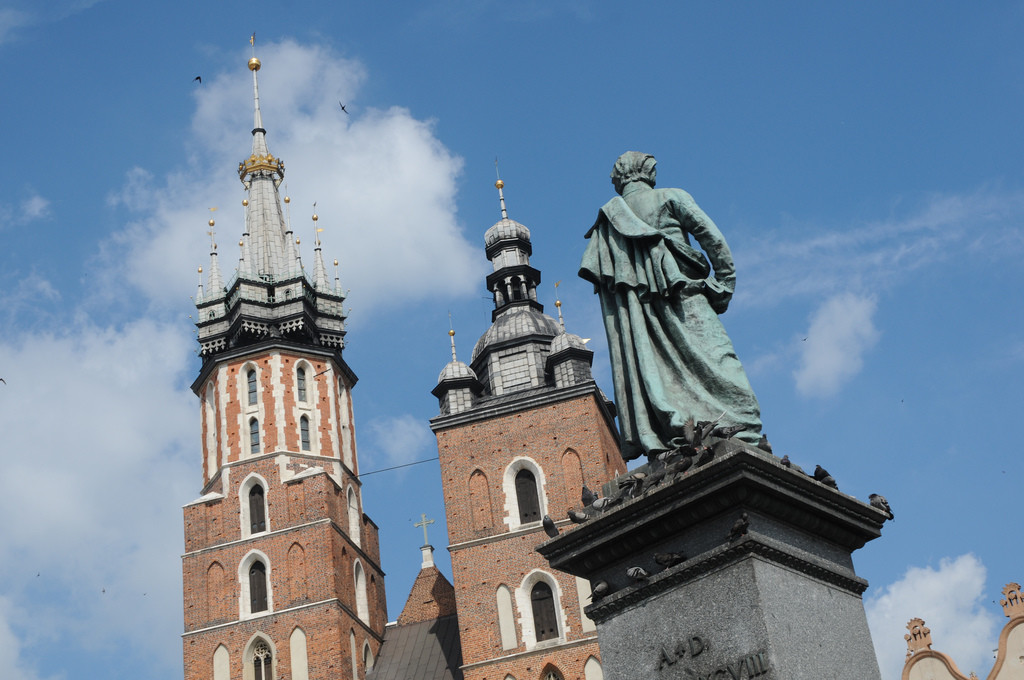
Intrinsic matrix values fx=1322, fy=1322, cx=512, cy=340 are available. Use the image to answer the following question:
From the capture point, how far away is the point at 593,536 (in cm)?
565

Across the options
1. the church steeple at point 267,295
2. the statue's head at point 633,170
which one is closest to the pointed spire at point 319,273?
the church steeple at point 267,295

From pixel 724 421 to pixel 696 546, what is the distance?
0.74 meters

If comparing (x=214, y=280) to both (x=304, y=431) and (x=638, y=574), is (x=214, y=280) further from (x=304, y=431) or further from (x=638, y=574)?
(x=638, y=574)

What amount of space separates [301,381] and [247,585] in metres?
5.48

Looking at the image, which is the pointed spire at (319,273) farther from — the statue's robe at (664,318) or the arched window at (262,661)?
the statue's robe at (664,318)

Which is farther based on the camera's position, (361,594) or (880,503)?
(361,594)

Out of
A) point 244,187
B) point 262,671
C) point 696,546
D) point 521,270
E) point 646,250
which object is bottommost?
point 696,546

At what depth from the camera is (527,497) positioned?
30.2 meters

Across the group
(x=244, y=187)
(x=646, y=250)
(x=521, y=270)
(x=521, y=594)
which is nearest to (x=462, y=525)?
(x=521, y=594)

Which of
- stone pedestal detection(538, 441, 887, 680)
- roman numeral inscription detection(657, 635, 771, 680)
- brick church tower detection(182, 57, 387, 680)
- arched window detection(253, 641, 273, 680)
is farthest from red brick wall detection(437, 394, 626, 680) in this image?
roman numeral inscription detection(657, 635, 771, 680)

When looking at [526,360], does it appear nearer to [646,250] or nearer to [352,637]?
[352,637]

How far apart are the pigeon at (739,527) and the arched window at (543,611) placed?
2371cm

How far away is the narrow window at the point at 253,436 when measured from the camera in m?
31.8

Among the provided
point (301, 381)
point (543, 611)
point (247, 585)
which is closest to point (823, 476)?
point (543, 611)
